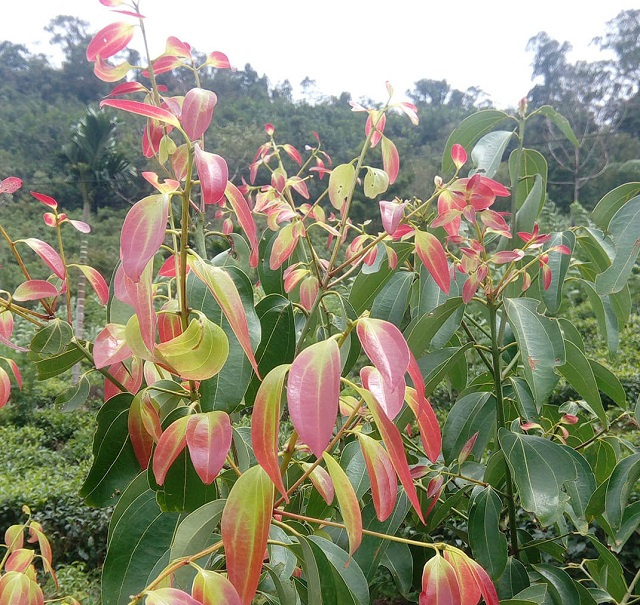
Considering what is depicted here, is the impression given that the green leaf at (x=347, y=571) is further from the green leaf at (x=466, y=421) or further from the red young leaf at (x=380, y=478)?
the green leaf at (x=466, y=421)

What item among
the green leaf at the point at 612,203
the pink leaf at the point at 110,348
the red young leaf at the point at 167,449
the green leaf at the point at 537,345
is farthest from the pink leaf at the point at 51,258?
the green leaf at the point at 612,203

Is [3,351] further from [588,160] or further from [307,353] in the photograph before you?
[588,160]

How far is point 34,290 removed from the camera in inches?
19.5

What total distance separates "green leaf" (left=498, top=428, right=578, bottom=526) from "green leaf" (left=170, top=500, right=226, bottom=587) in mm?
376

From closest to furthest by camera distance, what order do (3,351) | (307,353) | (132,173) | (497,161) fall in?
(307,353) → (497,161) → (3,351) → (132,173)

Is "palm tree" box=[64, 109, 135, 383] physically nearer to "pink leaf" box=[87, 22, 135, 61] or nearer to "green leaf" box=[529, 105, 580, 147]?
"green leaf" box=[529, 105, 580, 147]

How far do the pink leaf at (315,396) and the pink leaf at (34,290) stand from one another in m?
0.34

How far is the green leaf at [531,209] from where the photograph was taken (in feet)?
2.15

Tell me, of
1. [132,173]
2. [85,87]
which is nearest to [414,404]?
[132,173]

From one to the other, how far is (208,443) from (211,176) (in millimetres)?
169

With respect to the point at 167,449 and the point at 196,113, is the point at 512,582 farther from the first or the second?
the point at 196,113

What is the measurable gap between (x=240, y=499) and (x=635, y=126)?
49.0 feet

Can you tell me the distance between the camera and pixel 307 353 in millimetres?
281

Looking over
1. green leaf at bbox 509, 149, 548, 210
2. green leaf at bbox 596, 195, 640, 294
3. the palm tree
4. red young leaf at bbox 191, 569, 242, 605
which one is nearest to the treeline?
the palm tree
